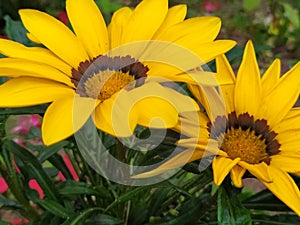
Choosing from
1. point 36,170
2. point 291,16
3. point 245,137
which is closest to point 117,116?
point 245,137

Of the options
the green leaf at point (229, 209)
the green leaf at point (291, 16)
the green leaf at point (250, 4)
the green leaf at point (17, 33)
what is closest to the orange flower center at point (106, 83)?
the green leaf at point (229, 209)

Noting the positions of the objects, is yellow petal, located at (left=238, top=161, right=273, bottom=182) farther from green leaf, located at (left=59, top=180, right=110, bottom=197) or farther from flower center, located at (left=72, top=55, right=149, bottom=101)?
green leaf, located at (left=59, top=180, right=110, bottom=197)

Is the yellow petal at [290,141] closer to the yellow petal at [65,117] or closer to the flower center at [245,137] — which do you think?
the flower center at [245,137]

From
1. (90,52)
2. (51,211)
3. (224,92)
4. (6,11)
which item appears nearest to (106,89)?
(90,52)

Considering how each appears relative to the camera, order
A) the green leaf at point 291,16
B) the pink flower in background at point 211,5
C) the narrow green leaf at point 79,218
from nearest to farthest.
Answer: the narrow green leaf at point 79,218 < the green leaf at point 291,16 < the pink flower in background at point 211,5

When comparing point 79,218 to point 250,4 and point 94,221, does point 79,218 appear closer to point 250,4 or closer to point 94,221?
point 94,221

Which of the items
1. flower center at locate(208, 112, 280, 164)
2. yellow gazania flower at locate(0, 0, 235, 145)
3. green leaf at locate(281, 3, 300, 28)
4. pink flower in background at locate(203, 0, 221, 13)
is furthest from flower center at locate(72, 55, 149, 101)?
pink flower in background at locate(203, 0, 221, 13)
